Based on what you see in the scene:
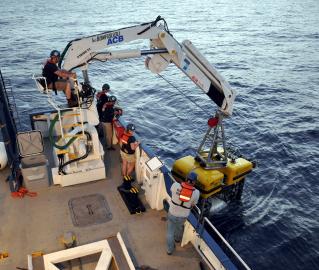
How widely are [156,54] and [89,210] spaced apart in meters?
4.55

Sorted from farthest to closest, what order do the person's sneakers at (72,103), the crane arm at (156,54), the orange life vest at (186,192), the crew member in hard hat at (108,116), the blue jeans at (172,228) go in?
the crew member in hard hat at (108,116)
the person's sneakers at (72,103)
the crane arm at (156,54)
the blue jeans at (172,228)
the orange life vest at (186,192)

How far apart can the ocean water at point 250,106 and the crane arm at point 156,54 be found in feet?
9.36

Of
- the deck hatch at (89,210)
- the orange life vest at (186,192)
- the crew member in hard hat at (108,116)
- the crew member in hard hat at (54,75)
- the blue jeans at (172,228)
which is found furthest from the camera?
the crew member in hard hat at (108,116)

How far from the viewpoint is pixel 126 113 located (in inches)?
893

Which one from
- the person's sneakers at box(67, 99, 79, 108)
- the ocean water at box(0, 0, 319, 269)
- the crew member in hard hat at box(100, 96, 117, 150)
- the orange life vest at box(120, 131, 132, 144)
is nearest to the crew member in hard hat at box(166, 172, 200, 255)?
the orange life vest at box(120, 131, 132, 144)

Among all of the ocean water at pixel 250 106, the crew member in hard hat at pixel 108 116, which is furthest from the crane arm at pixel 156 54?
the ocean water at pixel 250 106

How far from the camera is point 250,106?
2342 cm

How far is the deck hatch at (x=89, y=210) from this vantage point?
8.39 metres

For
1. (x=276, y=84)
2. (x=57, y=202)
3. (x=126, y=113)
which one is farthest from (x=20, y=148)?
(x=276, y=84)

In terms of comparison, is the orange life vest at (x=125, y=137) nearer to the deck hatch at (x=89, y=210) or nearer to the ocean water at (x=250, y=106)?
the deck hatch at (x=89, y=210)

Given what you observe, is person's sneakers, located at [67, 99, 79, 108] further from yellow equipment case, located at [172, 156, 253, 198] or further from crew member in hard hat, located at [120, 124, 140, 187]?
yellow equipment case, located at [172, 156, 253, 198]

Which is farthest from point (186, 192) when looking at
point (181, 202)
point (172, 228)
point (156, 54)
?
point (156, 54)

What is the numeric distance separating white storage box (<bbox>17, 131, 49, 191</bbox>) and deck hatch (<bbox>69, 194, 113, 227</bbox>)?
1.12 metres

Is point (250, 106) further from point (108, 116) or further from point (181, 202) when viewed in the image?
point (181, 202)
